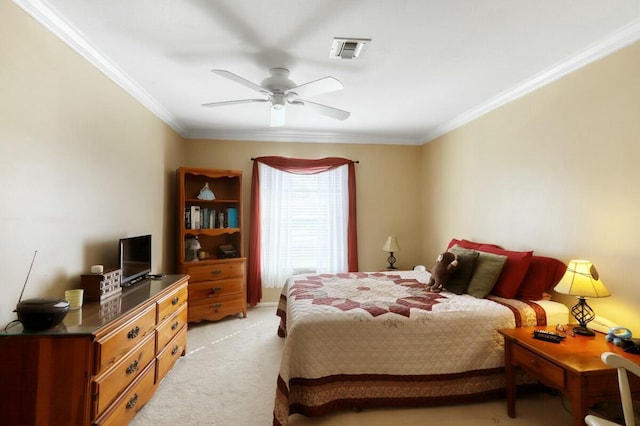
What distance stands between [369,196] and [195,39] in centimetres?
328

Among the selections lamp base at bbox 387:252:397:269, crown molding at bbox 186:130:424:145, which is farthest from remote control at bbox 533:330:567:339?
crown molding at bbox 186:130:424:145

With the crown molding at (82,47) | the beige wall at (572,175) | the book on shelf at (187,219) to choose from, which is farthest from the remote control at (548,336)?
the book on shelf at (187,219)

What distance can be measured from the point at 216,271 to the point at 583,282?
360 cm

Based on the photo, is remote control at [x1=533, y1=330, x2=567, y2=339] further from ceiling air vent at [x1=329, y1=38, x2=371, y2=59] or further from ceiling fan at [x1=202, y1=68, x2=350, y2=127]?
ceiling air vent at [x1=329, y1=38, x2=371, y2=59]

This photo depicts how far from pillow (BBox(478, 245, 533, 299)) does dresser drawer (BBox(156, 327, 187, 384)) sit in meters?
2.79

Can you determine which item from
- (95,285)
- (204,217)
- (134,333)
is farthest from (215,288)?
(134,333)

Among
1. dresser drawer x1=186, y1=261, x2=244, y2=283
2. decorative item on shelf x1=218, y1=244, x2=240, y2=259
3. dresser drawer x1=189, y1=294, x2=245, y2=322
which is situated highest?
decorative item on shelf x1=218, y1=244, x2=240, y2=259

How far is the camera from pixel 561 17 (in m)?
1.95

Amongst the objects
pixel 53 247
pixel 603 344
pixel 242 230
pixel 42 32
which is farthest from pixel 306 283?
pixel 42 32

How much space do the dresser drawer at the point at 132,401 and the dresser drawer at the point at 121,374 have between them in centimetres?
4

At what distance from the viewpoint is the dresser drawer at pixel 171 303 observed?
2420mm

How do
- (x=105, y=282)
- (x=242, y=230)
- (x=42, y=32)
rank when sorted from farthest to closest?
(x=242, y=230) < (x=105, y=282) < (x=42, y=32)

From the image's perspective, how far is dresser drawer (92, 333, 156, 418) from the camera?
63.3 inches

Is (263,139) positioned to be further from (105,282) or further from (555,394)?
(555,394)
